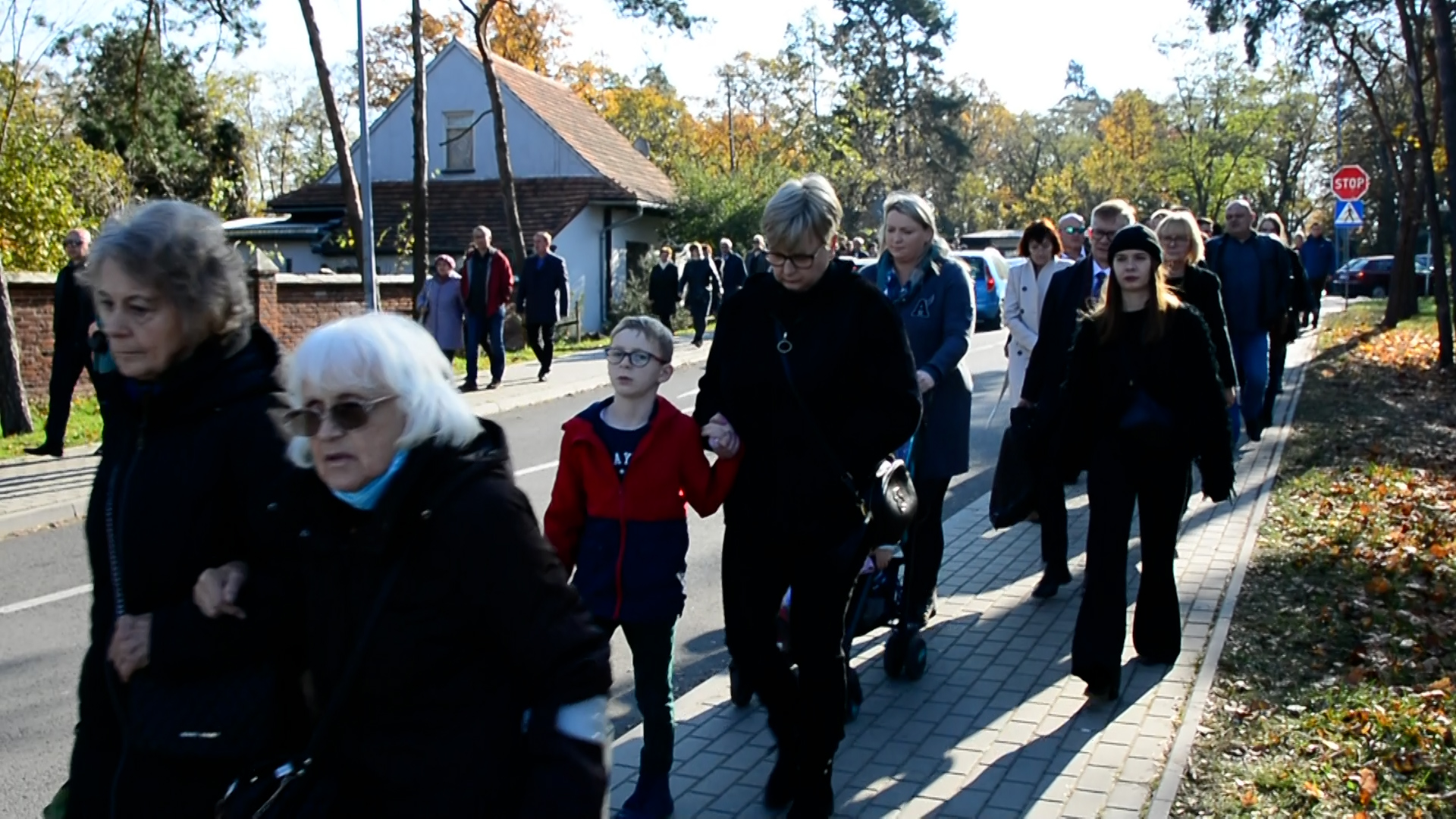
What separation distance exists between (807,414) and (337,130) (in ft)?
66.3

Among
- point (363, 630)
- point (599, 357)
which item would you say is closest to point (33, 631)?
point (363, 630)

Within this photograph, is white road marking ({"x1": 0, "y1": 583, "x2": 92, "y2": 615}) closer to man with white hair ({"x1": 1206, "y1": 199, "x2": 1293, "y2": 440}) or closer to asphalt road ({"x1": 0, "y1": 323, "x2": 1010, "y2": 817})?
asphalt road ({"x1": 0, "y1": 323, "x2": 1010, "y2": 817})

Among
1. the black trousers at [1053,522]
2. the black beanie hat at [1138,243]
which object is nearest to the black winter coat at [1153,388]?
the black beanie hat at [1138,243]

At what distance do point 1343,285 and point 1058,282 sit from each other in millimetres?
46472

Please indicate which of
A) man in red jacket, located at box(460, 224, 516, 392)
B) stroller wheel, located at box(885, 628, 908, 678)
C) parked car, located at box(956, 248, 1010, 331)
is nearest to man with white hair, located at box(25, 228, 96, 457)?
man in red jacket, located at box(460, 224, 516, 392)

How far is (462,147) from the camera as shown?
38625 millimetres

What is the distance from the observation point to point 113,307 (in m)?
2.57

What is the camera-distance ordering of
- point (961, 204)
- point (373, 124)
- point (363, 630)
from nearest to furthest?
point (363, 630) → point (373, 124) → point (961, 204)

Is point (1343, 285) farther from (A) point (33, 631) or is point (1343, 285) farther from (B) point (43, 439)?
(A) point (33, 631)

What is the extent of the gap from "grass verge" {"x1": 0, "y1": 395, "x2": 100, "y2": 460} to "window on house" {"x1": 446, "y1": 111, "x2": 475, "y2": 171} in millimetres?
22619

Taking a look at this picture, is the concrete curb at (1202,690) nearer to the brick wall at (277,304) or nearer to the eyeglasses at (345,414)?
the eyeglasses at (345,414)

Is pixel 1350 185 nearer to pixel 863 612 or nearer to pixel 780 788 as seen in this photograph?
pixel 863 612

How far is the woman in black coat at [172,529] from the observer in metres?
2.44

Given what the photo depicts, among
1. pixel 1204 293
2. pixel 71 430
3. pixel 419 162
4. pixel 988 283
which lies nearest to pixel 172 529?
pixel 1204 293
